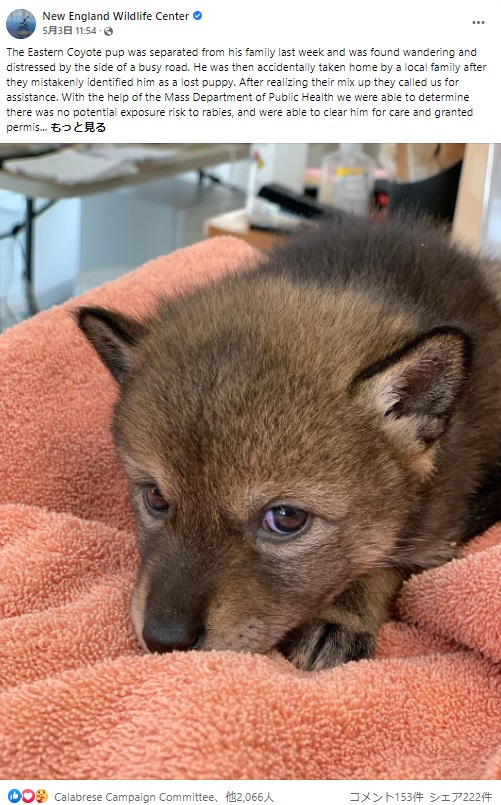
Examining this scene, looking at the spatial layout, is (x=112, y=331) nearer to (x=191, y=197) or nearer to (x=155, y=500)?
(x=155, y=500)

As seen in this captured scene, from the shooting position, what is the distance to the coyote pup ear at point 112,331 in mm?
1443

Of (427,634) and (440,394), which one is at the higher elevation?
(440,394)

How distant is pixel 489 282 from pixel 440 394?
0.59 meters

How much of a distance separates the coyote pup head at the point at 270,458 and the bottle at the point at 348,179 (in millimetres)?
1945

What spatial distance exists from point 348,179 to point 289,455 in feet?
7.52

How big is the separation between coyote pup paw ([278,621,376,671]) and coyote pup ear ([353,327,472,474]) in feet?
0.96

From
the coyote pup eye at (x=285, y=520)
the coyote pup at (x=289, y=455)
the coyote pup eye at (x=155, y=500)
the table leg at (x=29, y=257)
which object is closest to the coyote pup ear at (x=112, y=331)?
the coyote pup at (x=289, y=455)

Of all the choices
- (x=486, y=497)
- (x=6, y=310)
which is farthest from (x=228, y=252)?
(x=6, y=310)
